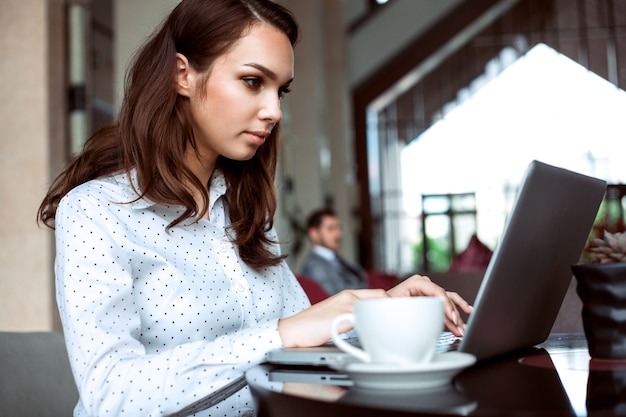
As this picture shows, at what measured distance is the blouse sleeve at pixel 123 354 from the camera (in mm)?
998

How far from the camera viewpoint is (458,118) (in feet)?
37.9

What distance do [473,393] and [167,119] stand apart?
2.62 ft

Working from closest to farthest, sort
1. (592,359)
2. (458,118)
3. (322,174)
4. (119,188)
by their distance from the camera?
(592,359) → (119,188) → (322,174) → (458,118)

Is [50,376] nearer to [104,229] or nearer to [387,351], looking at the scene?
[104,229]

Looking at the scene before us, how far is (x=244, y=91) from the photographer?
1.29m

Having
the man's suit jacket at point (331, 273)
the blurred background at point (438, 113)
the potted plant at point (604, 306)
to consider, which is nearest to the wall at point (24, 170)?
the potted plant at point (604, 306)

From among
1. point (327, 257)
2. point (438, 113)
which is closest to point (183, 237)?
point (327, 257)

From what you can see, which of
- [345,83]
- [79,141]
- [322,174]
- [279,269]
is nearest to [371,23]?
[345,83]

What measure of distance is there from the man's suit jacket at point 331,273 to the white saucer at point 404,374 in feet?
18.6

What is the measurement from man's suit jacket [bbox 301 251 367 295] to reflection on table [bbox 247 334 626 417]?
5506mm

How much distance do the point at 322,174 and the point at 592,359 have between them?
7.80 m

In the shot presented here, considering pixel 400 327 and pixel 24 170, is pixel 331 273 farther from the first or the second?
pixel 400 327

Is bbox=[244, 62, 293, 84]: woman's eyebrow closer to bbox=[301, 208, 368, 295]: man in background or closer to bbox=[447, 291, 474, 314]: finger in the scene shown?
bbox=[447, 291, 474, 314]: finger

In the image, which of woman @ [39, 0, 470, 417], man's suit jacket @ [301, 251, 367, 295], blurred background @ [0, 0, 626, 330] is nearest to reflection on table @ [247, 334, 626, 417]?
woman @ [39, 0, 470, 417]
